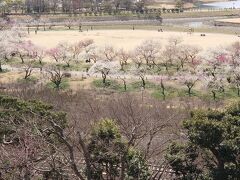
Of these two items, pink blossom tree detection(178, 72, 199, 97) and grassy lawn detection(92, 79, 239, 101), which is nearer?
grassy lawn detection(92, 79, 239, 101)

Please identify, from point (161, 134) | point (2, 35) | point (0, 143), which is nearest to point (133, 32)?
point (2, 35)

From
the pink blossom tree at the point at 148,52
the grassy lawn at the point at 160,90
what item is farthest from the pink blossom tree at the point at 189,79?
the pink blossom tree at the point at 148,52

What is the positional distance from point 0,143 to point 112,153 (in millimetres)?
3883

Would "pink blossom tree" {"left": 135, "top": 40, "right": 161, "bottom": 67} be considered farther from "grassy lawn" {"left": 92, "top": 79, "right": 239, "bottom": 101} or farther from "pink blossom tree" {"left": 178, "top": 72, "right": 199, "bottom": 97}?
"grassy lawn" {"left": 92, "top": 79, "right": 239, "bottom": 101}

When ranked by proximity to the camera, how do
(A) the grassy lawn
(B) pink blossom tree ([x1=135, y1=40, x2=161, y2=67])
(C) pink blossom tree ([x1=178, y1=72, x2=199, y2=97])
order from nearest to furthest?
(A) the grassy lawn, (C) pink blossom tree ([x1=178, y1=72, x2=199, y2=97]), (B) pink blossom tree ([x1=135, y1=40, x2=161, y2=67])

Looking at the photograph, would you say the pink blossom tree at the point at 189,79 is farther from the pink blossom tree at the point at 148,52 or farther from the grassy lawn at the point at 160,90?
the pink blossom tree at the point at 148,52

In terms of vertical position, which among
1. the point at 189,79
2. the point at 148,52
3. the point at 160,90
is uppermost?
the point at 148,52

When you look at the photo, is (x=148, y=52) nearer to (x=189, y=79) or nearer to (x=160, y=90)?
(x=189, y=79)

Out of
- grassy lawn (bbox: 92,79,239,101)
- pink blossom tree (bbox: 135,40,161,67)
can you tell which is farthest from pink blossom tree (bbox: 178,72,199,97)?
pink blossom tree (bbox: 135,40,161,67)

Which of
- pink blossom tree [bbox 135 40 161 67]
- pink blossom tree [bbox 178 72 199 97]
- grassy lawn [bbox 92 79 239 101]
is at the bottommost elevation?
Answer: grassy lawn [bbox 92 79 239 101]

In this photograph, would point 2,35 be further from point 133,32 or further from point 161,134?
point 161,134

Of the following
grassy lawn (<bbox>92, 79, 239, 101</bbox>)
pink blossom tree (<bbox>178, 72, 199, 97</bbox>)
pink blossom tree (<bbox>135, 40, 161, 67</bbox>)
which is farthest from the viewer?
pink blossom tree (<bbox>135, 40, 161, 67</bbox>)

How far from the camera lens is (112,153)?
13188 mm

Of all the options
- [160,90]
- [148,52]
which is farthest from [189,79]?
[148,52]
